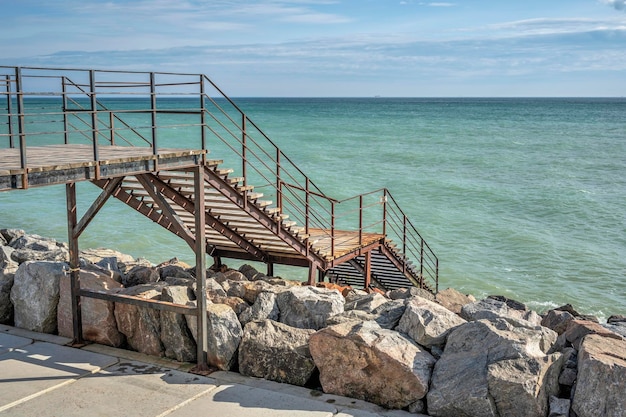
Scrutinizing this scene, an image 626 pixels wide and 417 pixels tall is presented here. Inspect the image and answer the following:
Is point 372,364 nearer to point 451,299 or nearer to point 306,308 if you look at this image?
point 306,308

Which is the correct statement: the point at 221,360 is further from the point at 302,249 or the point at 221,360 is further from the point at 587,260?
the point at 587,260

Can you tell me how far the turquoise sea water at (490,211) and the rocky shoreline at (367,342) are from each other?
31.4 feet

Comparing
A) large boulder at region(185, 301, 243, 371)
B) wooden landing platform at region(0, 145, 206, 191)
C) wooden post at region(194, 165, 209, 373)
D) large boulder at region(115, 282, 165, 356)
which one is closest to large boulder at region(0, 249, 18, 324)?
large boulder at region(115, 282, 165, 356)

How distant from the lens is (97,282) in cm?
1082

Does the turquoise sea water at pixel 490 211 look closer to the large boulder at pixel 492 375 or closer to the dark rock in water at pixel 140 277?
the dark rock in water at pixel 140 277

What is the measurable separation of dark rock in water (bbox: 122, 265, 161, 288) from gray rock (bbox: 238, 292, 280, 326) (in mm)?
2568

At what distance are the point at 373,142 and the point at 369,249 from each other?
4916cm

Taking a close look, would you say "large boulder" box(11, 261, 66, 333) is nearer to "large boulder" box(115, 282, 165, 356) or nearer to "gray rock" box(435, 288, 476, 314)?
"large boulder" box(115, 282, 165, 356)

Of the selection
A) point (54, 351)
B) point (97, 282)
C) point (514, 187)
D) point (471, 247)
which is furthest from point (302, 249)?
point (514, 187)

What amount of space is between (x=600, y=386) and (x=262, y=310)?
4.39 metres

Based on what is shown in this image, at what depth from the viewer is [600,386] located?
7383 mm

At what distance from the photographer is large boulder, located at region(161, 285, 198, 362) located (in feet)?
31.0

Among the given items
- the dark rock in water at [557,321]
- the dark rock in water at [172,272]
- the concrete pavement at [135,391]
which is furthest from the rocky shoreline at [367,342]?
the dark rock in water at [172,272]

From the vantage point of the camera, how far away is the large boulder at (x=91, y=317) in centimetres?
1006
